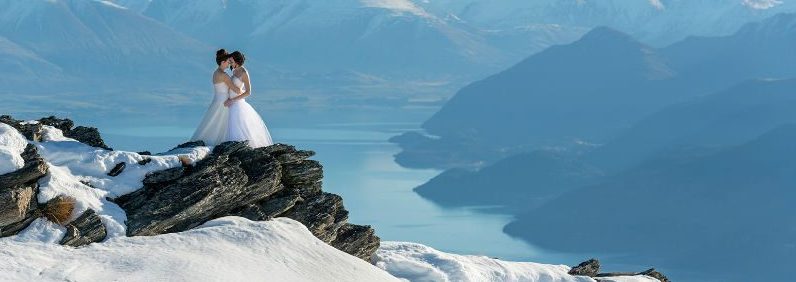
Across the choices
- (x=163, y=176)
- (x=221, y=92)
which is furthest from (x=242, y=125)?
(x=163, y=176)

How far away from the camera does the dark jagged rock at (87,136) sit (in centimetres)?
2681

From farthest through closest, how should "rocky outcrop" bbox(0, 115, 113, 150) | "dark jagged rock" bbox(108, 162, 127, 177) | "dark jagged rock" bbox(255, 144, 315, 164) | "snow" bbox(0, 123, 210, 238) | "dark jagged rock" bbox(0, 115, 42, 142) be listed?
1. "dark jagged rock" bbox(255, 144, 315, 164)
2. "rocky outcrop" bbox(0, 115, 113, 150)
3. "dark jagged rock" bbox(0, 115, 42, 142)
4. "dark jagged rock" bbox(108, 162, 127, 177)
5. "snow" bbox(0, 123, 210, 238)

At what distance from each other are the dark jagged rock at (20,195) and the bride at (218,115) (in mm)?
5589

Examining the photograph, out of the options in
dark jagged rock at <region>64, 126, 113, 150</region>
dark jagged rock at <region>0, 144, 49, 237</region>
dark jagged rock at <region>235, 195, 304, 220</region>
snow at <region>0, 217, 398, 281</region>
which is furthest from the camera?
dark jagged rock at <region>64, 126, 113, 150</region>

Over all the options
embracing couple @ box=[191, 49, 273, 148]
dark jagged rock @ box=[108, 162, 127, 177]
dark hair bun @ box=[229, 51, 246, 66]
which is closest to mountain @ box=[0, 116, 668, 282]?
dark jagged rock @ box=[108, 162, 127, 177]

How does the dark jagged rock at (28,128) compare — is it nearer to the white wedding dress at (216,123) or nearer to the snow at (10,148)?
the snow at (10,148)

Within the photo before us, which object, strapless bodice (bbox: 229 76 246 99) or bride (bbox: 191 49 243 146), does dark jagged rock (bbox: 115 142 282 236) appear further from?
strapless bodice (bbox: 229 76 246 99)

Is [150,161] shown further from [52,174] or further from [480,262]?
[480,262]

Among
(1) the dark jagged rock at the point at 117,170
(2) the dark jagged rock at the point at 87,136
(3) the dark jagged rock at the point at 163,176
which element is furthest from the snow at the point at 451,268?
(2) the dark jagged rock at the point at 87,136

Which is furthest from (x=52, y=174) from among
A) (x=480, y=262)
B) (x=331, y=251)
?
(x=480, y=262)

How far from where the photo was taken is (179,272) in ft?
70.2

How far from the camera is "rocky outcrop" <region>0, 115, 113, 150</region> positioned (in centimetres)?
2555

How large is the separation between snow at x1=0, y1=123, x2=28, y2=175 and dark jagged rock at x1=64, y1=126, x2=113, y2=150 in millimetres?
2238

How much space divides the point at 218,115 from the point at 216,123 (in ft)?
0.68
